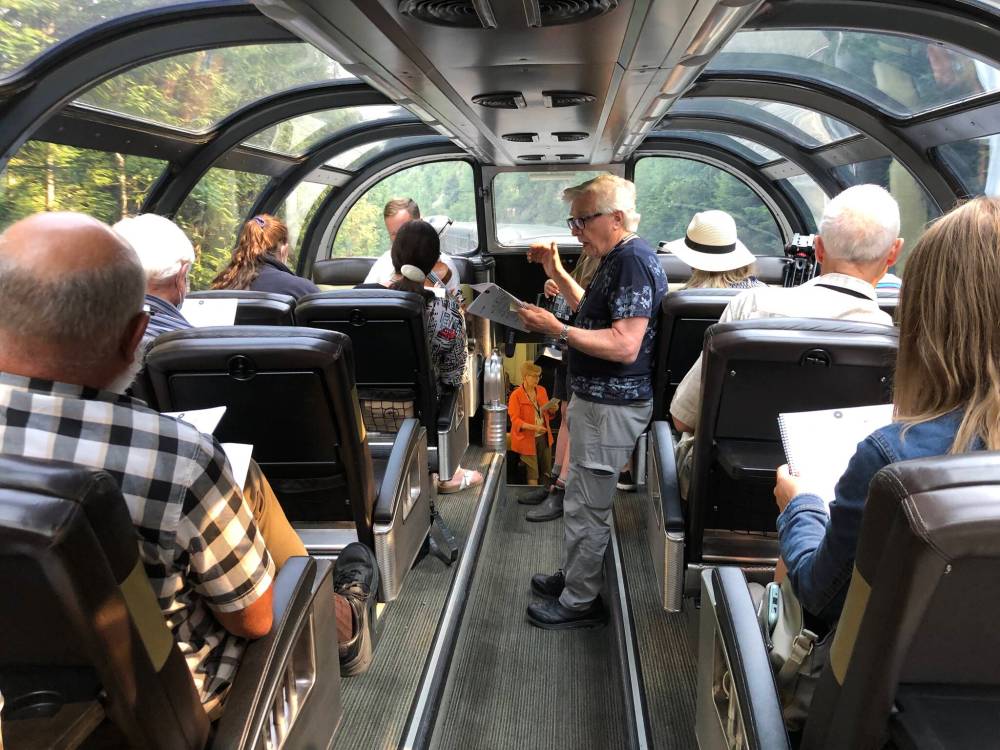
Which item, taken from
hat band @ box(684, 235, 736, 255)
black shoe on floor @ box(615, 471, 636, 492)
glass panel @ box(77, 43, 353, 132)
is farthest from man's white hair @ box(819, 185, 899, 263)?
glass panel @ box(77, 43, 353, 132)

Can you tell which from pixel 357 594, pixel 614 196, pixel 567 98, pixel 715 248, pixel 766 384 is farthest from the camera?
pixel 715 248

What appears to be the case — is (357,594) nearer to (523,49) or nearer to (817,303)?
(817,303)

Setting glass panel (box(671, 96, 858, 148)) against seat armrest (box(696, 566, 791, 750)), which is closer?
seat armrest (box(696, 566, 791, 750))

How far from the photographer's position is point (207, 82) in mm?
4188

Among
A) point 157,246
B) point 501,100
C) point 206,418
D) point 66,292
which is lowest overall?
point 206,418

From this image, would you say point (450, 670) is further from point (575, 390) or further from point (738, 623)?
point (738, 623)

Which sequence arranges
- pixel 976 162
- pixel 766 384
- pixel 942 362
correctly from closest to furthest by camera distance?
pixel 942 362
pixel 766 384
pixel 976 162

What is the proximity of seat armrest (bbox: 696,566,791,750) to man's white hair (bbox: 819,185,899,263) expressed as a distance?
1.11 metres

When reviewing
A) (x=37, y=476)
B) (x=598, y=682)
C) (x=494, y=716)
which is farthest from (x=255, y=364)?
(x=598, y=682)

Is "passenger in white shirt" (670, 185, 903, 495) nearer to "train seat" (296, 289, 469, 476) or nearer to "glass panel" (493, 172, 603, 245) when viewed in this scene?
"train seat" (296, 289, 469, 476)

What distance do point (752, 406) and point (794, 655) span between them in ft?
2.92

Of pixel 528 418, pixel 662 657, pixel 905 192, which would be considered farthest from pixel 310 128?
pixel 662 657

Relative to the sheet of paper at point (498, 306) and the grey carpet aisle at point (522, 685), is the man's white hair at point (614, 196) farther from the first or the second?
the grey carpet aisle at point (522, 685)

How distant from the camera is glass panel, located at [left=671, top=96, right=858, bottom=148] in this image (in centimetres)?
539
